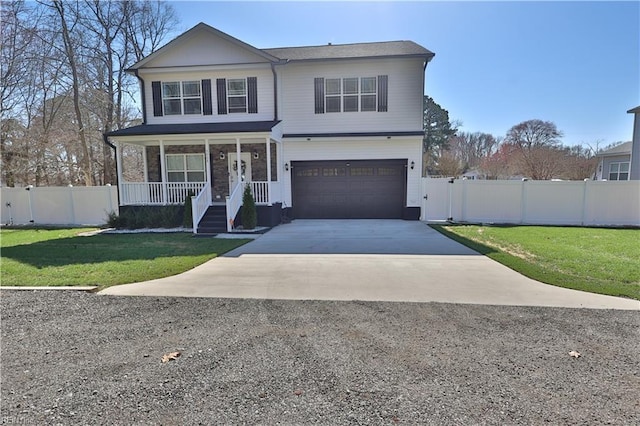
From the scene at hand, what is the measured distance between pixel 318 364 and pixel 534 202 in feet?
44.4

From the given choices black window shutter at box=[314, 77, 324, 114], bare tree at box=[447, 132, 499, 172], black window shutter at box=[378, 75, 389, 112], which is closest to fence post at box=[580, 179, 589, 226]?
black window shutter at box=[378, 75, 389, 112]

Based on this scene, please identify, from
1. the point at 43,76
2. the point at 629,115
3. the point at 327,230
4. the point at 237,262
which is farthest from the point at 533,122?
the point at 43,76

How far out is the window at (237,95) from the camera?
47.3 ft

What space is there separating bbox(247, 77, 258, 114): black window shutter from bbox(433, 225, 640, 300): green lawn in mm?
8872

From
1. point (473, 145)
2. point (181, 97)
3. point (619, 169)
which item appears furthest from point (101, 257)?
point (473, 145)

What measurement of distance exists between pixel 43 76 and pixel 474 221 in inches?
958

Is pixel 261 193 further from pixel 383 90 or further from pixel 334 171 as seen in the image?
pixel 383 90

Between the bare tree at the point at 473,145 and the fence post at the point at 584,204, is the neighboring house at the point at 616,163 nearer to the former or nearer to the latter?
the fence post at the point at 584,204

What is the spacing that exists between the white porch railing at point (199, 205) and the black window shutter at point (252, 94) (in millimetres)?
4000

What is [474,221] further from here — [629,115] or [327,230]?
[629,115]

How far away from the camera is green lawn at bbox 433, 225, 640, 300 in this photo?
18.3ft

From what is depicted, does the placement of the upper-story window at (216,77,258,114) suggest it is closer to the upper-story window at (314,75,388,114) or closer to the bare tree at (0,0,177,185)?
the upper-story window at (314,75,388,114)

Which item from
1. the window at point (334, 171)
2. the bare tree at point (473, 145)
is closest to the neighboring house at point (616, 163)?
the bare tree at point (473, 145)

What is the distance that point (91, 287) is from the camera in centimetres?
548
